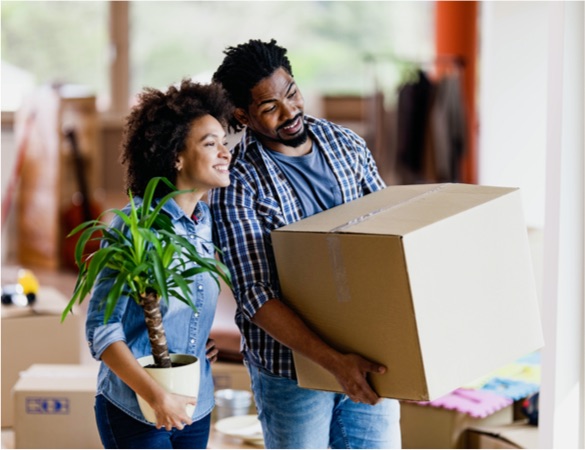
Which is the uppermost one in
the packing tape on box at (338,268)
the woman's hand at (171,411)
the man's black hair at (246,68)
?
the man's black hair at (246,68)

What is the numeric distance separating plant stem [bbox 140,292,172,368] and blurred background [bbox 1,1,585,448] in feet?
6.79

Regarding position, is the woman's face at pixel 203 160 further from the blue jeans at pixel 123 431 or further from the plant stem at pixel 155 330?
the blue jeans at pixel 123 431

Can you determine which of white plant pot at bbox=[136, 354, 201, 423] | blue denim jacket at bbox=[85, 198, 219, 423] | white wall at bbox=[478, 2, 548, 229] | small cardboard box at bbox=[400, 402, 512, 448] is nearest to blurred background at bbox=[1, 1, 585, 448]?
white wall at bbox=[478, 2, 548, 229]

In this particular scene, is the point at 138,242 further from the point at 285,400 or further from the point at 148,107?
the point at 285,400

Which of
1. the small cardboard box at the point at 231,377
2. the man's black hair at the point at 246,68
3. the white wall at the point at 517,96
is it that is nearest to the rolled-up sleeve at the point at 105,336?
the man's black hair at the point at 246,68

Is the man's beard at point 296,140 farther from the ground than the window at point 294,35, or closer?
closer

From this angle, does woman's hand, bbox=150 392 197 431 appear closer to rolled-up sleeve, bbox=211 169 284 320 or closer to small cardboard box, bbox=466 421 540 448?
rolled-up sleeve, bbox=211 169 284 320

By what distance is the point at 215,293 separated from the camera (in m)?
1.81

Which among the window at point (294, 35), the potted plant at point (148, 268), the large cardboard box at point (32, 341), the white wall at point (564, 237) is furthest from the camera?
the window at point (294, 35)

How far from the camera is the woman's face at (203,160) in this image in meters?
1.77

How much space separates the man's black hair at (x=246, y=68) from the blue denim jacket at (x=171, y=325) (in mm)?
224

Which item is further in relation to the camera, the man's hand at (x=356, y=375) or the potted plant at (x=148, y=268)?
the man's hand at (x=356, y=375)

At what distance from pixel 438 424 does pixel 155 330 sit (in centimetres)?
153

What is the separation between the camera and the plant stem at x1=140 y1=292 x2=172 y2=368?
5.32 ft
